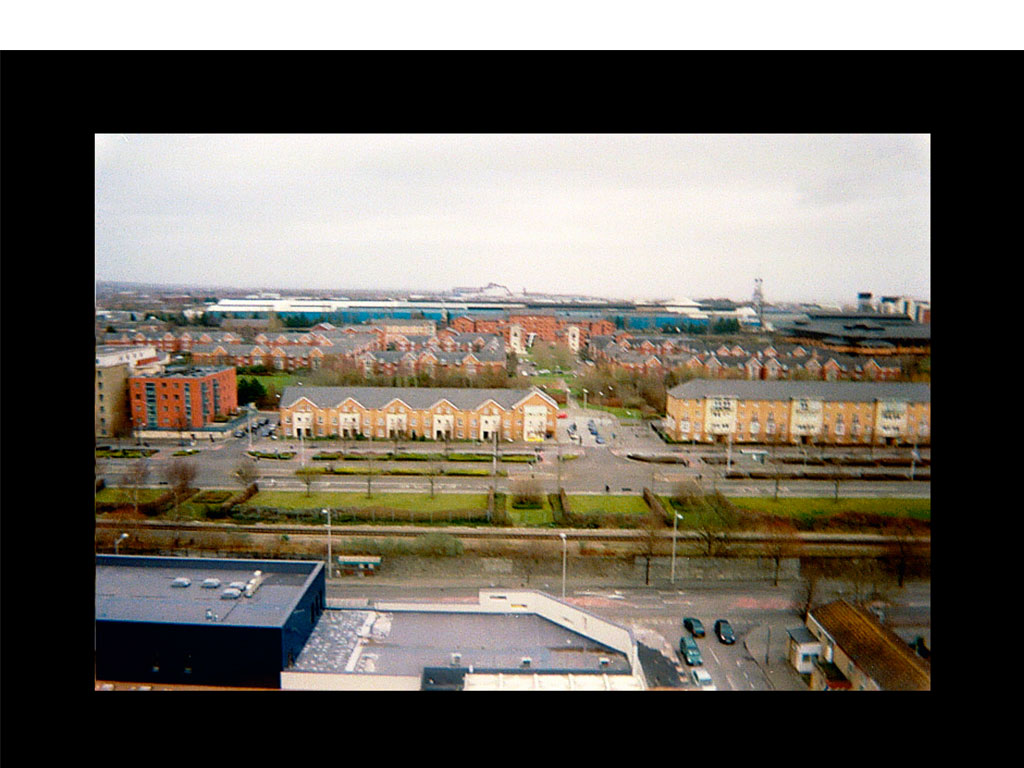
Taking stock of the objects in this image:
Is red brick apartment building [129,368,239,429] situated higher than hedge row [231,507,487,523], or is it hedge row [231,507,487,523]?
red brick apartment building [129,368,239,429]

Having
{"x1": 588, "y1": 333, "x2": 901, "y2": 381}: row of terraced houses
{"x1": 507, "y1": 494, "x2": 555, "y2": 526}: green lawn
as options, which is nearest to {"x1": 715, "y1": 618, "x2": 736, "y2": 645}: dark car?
{"x1": 507, "y1": 494, "x2": 555, "y2": 526}: green lawn

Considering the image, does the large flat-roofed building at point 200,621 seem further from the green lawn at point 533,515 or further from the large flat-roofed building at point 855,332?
the large flat-roofed building at point 855,332

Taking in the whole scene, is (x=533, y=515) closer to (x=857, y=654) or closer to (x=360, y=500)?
(x=360, y=500)

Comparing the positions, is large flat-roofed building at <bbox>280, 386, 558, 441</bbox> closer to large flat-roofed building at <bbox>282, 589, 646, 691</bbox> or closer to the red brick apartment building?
the red brick apartment building
